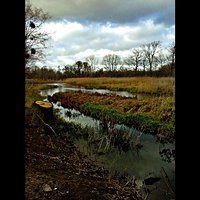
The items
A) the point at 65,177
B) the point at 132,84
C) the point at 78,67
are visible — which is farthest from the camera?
the point at 78,67

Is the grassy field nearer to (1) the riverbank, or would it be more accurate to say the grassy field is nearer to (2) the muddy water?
(2) the muddy water

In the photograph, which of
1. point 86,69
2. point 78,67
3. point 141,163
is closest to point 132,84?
point 141,163

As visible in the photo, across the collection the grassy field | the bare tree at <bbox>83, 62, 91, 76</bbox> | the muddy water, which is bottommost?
the muddy water

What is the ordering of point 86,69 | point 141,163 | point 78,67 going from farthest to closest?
point 86,69 → point 78,67 → point 141,163

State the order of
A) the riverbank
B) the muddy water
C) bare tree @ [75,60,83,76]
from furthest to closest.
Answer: bare tree @ [75,60,83,76], the muddy water, the riverbank

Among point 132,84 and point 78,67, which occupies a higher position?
point 78,67

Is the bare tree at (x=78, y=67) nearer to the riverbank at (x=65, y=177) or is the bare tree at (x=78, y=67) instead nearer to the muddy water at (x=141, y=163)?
the muddy water at (x=141, y=163)

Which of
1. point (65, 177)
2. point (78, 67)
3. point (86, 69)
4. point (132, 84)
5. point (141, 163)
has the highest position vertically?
point (78, 67)

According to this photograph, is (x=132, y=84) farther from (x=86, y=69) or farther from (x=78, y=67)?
(x=86, y=69)

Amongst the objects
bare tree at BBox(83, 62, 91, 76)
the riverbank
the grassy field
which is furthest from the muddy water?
bare tree at BBox(83, 62, 91, 76)

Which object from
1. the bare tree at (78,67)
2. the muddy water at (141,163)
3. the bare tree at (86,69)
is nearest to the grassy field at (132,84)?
the bare tree at (78,67)

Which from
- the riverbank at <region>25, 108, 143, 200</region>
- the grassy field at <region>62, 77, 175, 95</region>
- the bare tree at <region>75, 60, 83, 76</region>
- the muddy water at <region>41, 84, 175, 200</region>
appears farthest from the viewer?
the bare tree at <region>75, 60, 83, 76</region>
